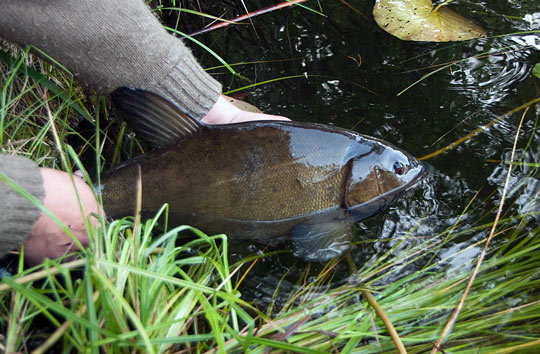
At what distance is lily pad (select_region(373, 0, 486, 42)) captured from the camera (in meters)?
3.99

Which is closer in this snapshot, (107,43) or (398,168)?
(107,43)

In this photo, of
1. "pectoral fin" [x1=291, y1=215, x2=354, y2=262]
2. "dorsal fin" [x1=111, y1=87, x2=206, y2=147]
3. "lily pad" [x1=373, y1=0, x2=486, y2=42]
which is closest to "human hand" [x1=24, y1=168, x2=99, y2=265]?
"dorsal fin" [x1=111, y1=87, x2=206, y2=147]

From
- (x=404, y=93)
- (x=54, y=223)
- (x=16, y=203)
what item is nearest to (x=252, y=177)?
(x=54, y=223)

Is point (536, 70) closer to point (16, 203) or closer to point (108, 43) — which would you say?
point (108, 43)

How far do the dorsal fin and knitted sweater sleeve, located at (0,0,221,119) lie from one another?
26 centimetres

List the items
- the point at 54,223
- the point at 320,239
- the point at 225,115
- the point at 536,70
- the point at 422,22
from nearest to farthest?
the point at 54,223 < the point at 320,239 < the point at 225,115 < the point at 536,70 < the point at 422,22

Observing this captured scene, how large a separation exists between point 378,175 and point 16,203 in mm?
1698

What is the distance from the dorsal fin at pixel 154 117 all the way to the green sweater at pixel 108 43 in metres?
0.26

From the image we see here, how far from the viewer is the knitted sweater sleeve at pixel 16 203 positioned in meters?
1.91

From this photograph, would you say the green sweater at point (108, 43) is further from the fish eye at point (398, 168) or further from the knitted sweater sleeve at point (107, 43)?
the fish eye at point (398, 168)

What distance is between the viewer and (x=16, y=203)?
6.31 ft

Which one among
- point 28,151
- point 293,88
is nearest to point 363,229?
point 293,88

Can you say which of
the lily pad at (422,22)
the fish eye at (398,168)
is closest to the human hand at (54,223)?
the fish eye at (398,168)

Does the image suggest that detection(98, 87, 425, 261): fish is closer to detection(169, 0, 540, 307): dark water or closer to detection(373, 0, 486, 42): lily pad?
detection(169, 0, 540, 307): dark water
